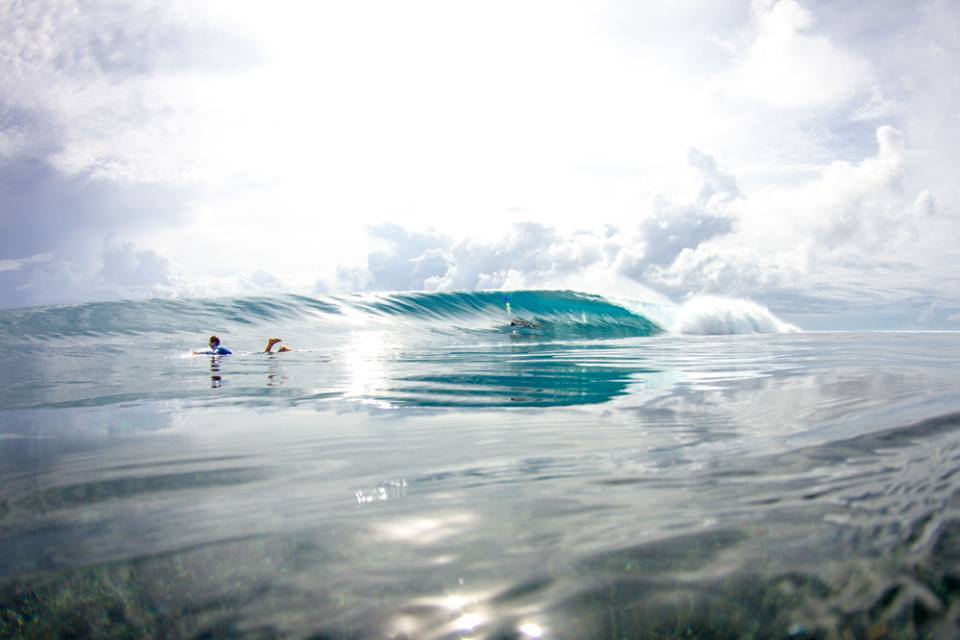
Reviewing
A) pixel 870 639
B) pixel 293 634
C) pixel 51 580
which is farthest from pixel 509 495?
pixel 51 580

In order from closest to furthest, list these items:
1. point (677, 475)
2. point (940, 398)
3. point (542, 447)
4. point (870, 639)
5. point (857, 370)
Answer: point (870, 639), point (677, 475), point (542, 447), point (940, 398), point (857, 370)

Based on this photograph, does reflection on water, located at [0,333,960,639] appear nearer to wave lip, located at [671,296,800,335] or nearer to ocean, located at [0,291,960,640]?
ocean, located at [0,291,960,640]

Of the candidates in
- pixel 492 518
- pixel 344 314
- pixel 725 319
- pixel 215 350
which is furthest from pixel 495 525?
pixel 725 319

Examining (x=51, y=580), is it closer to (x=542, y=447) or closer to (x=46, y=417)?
(x=542, y=447)

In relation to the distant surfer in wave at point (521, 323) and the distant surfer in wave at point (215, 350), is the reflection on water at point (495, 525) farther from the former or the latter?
the distant surfer in wave at point (521, 323)

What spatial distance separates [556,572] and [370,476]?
1091 mm

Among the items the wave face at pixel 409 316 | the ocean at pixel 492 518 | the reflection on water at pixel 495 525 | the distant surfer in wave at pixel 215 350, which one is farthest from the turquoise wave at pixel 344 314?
the reflection on water at pixel 495 525

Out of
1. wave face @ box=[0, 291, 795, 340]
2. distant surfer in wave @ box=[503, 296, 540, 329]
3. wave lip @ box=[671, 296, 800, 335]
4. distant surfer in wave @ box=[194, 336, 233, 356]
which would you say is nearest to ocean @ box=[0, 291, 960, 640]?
distant surfer in wave @ box=[194, 336, 233, 356]

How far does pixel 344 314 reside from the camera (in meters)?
24.5

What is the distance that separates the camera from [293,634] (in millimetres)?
1024

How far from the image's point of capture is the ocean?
107cm

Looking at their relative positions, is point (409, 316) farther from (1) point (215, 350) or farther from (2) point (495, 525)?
(2) point (495, 525)

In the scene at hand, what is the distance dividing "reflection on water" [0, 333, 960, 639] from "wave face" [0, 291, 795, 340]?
17542mm

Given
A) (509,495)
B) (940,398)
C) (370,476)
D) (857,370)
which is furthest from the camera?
(857,370)
